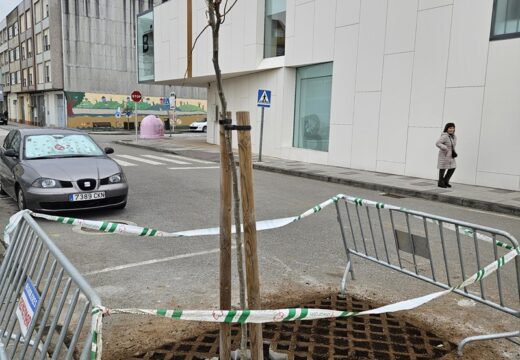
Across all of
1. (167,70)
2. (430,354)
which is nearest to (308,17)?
(167,70)

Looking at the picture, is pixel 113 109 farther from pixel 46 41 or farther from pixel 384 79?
pixel 384 79

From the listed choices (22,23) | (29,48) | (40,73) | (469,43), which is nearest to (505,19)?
(469,43)

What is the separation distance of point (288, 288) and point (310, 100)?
13.9 metres

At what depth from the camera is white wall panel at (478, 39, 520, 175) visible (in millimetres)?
10898

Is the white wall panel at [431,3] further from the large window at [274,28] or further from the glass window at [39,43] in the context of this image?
the glass window at [39,43]

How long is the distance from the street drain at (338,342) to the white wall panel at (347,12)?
13001mm

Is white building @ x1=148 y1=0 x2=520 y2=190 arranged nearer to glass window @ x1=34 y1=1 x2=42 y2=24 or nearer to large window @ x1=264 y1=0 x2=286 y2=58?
large window @ x1=264 y1=0 x2=286 y2=58

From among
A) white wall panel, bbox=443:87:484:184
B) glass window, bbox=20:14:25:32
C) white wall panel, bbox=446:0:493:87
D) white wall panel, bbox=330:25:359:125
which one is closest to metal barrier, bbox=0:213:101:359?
white wall panel, bbox=443:87:484:184

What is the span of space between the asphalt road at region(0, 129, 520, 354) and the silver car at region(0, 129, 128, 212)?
36 centimetres

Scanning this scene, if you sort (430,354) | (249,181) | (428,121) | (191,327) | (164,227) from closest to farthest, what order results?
(249,181)
(430,354)
(191,327)
(164,227)
(428,121)

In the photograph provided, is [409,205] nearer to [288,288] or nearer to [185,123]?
[288,288]

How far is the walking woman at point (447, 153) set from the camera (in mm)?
10938

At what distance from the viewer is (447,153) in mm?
11016

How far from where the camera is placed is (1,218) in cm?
736
